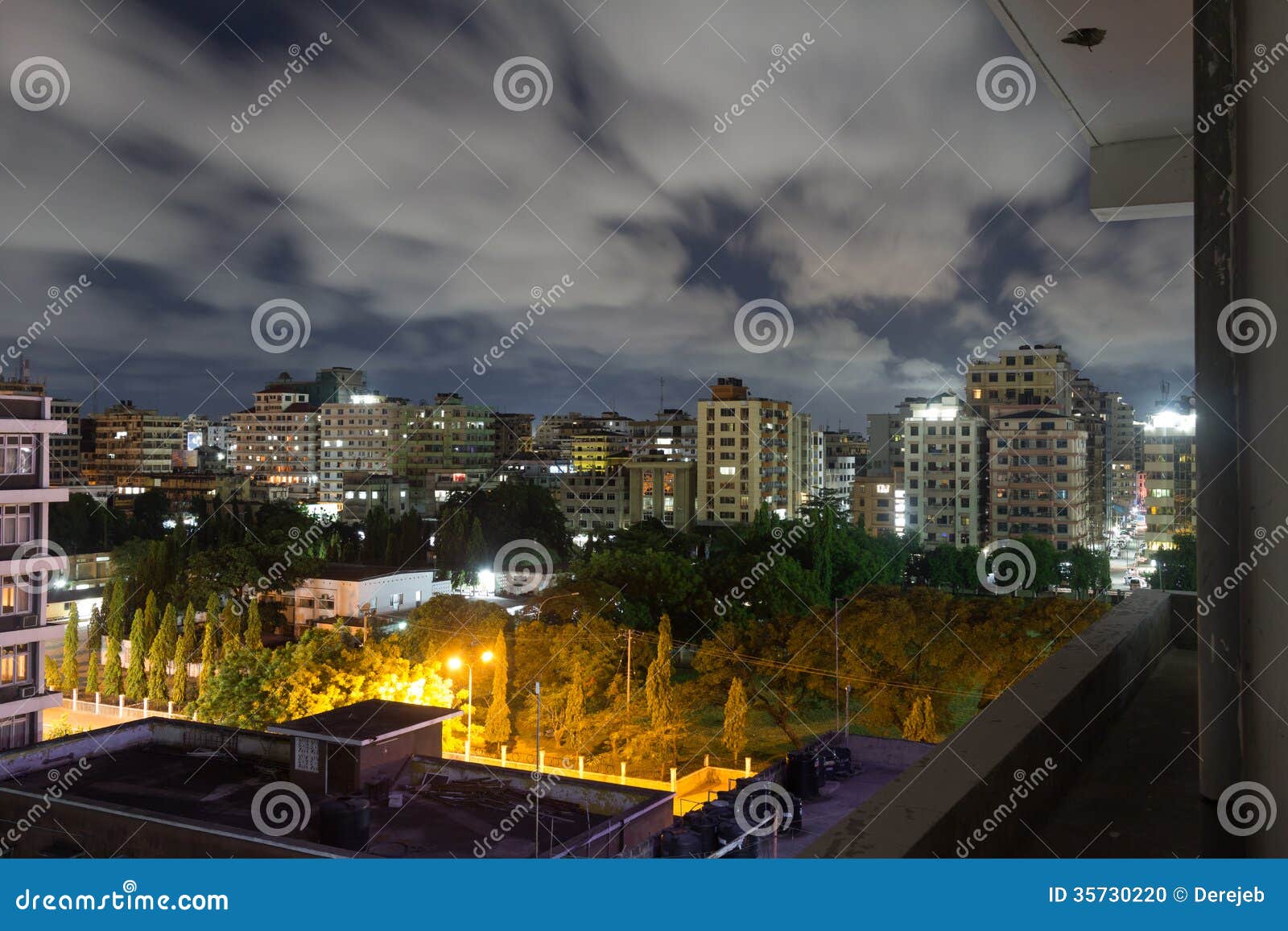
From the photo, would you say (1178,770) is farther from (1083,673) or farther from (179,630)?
(179,630)

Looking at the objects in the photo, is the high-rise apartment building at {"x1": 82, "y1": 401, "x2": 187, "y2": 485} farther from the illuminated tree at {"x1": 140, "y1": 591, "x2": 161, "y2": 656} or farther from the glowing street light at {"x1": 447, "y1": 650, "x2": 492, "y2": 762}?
the glowing street light at {"x1": 447, "y1": 650, "x2": 492, "y2": 762}

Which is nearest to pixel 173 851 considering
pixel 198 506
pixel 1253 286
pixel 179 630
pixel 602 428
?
pixel 1253 286

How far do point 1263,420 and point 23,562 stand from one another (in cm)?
961

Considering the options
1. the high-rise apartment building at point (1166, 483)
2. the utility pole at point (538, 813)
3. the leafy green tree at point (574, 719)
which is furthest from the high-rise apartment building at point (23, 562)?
the high-rise apartment building at point (1166, 483)

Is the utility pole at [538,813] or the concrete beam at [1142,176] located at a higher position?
the concrete beam at [1142,176]

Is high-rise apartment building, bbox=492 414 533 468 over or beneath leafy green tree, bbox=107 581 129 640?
over

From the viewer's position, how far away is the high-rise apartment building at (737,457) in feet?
90.2

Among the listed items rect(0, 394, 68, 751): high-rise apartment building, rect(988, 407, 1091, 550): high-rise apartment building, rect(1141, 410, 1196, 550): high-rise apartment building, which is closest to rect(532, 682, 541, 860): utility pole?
rect(0, 394, 68, 751): high-rise apartment building

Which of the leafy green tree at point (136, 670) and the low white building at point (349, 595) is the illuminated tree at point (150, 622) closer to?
the leafy green tree at point (136, 670)

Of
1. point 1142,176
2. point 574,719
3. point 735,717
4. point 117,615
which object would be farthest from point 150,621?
point 1142,176

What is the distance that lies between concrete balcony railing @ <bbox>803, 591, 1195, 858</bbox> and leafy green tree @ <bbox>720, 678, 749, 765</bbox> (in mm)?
6429

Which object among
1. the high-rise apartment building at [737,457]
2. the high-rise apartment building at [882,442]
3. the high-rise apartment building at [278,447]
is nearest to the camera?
the high-rise apartment building at [737,457]

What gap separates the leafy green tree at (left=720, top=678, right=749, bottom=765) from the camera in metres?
8.55

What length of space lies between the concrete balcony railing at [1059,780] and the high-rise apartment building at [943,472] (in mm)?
21458
